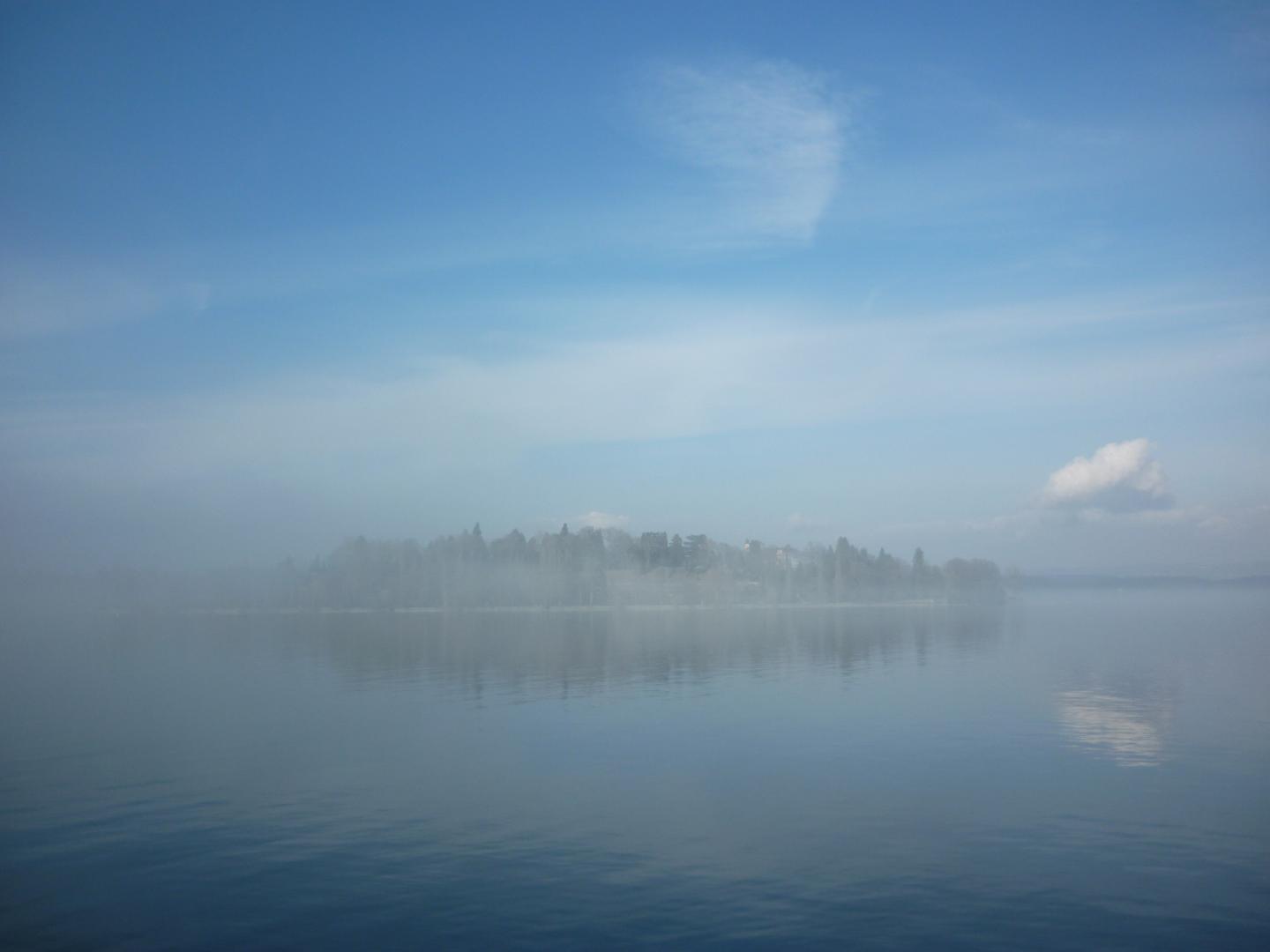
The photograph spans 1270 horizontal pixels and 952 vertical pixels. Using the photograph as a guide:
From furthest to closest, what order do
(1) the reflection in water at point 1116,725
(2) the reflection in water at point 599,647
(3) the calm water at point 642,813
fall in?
(2) the reflection in water at point 599,647
(1) the reflection in water at point 1116,725
(3) the calm water at point 642,813

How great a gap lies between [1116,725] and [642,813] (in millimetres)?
28236

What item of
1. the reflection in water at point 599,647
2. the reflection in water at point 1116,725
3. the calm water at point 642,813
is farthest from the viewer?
the reflection in water at point 599,647

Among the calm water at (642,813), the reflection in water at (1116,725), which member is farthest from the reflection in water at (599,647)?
the reflection in water at (1116,725)

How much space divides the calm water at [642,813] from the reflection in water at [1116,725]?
26 centimetres

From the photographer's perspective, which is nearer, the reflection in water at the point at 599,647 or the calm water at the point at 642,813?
the calm water at the point at 642,813

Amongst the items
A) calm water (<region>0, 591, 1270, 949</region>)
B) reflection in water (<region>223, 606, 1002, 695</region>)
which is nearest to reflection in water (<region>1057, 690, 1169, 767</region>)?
calm water (<region>0, 591, 1270, 949</region>)

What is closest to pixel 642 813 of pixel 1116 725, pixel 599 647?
pixel 1116 725

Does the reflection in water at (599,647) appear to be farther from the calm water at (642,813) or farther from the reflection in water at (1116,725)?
the reflection in water at (1116,725)

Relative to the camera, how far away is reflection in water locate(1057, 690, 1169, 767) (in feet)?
127

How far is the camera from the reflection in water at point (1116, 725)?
3869 centimetres

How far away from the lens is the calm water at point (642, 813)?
811 inches

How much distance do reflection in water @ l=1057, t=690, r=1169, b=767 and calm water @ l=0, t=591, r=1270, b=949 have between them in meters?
0.26

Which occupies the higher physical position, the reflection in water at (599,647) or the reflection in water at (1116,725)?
the reflection in water at (599,647)

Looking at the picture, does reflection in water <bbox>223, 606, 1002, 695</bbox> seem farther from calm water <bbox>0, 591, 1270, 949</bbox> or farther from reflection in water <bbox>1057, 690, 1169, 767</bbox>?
reflection in water <bbox>1057, 690, 1169, 767</bbox>
